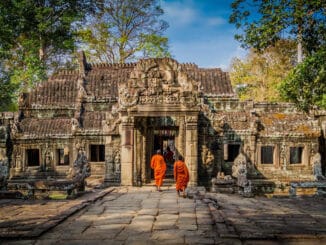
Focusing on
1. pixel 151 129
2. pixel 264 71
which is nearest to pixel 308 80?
pixel 151 129

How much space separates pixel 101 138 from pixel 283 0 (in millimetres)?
11930

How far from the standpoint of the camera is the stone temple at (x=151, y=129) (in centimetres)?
1393

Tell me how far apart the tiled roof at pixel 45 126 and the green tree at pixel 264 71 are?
18093mm

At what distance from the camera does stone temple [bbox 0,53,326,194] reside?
45.7 ft

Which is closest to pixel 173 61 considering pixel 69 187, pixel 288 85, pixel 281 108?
pixel 288 85

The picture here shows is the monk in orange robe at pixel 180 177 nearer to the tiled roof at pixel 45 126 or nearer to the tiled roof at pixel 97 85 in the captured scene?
the tiled roof at pixel 45 126

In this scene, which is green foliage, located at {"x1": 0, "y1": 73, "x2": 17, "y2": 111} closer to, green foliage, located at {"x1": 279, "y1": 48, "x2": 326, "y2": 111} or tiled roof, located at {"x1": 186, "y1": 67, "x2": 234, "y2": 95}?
tiled roof, located at {"x1": 186, "y1": 67, "x2": 234, "y2": 95}

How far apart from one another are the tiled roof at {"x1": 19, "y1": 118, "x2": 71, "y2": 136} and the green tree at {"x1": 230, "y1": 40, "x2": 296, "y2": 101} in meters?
18.1

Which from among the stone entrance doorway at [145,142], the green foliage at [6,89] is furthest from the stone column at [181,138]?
the green foliage at [6,89]

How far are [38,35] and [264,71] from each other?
19659 millimetres

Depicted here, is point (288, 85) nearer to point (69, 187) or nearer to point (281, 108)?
point (69, 187)

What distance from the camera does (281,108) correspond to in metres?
21.8

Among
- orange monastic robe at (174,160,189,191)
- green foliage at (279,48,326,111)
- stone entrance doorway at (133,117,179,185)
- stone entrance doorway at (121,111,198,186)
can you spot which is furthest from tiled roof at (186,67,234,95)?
orange monastic robe at (174,160,189,191)

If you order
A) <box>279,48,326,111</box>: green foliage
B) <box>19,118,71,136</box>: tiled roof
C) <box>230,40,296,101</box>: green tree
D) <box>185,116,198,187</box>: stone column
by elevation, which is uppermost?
<box>230,40,296,101</box>: green tree
